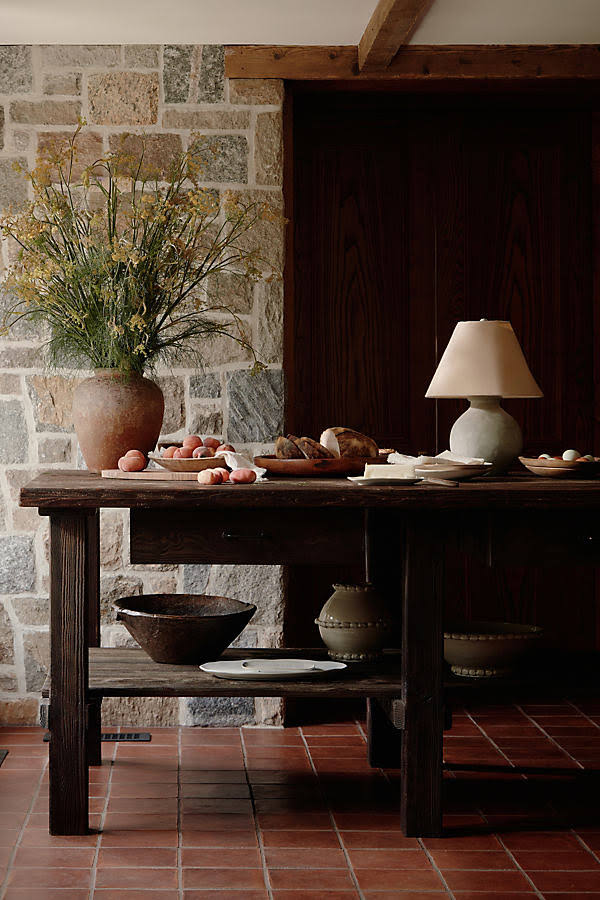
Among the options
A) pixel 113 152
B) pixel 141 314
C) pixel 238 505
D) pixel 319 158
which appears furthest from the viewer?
pixel 319 158

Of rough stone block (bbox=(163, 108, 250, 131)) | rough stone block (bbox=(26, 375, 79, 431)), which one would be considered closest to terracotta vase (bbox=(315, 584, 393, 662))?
rough stone block (bbox=(26, 375, 79, 431))

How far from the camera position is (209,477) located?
114 inches

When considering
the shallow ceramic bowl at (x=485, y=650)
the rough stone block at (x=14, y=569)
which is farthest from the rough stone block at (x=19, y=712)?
the shallow ceramic bowl at (x=485, y=650)

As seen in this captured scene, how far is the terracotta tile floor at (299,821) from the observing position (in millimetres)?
2619

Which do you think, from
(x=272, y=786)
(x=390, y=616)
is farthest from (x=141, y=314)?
(x=272, y=786)

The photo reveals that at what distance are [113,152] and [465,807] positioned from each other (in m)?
2.57

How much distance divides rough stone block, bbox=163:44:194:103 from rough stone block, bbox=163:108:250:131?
0.05 m

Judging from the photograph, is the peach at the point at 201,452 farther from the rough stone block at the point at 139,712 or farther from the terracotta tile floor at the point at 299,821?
the rough stone block at the point at 139,712

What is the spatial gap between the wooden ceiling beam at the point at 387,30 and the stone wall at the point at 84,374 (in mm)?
378

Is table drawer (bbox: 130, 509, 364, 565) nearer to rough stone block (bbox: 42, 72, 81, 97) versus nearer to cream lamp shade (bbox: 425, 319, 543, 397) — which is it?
cream lamp shade (bbox: 425, 319, 543, 397)

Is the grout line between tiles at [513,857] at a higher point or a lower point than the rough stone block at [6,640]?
lower

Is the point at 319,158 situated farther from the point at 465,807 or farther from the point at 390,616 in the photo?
the point at 465,807

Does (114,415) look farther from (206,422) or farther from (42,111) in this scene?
(42,111)

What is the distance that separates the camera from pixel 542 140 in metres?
4.59
